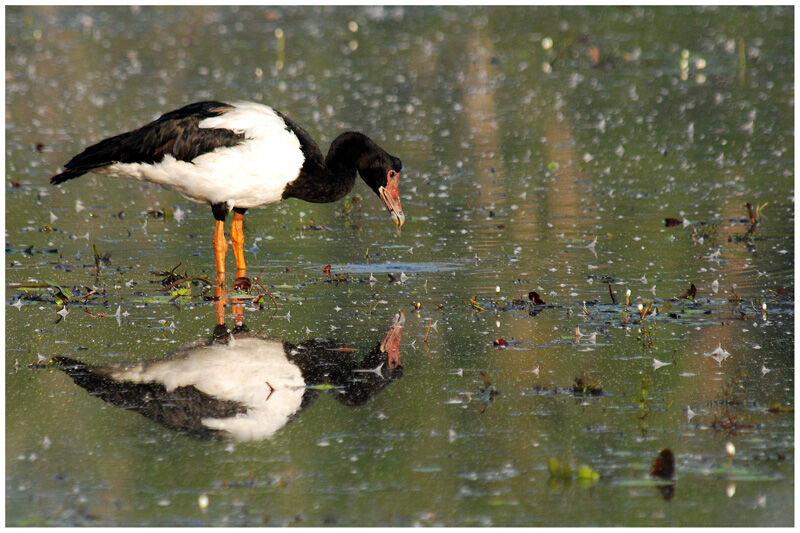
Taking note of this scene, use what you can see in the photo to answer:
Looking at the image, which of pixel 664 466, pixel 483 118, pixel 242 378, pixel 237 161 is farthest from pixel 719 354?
pixel 483 118

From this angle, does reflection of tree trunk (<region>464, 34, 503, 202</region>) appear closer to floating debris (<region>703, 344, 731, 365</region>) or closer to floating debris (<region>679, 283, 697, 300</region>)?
floating debris (<region>679, 283, 697, 300</region>)

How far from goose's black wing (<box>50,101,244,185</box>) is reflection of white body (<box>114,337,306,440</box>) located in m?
2.34

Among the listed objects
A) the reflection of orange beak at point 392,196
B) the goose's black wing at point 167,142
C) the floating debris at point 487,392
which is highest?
the goose's black wing at point 167,142

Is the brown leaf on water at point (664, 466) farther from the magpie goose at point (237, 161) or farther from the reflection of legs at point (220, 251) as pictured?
the reflection of legs at point (220, 251)

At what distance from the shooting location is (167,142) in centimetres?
997

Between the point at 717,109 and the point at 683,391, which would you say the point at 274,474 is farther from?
the point at 717,109

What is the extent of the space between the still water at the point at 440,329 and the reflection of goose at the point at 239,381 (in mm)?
26

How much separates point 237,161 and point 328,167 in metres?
0.82

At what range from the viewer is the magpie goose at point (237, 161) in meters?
9.77

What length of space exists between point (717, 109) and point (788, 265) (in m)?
9.75

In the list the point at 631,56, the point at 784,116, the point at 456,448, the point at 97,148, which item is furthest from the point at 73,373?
the point at 631,56

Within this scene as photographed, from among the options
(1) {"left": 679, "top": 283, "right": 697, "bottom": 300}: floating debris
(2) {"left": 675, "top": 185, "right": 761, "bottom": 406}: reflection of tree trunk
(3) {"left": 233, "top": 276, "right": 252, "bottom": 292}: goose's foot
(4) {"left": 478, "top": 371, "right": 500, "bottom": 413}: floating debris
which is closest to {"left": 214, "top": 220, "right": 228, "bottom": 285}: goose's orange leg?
(3) {"left": 233, "top": 276, "right": 252, "bottom": 292}: goose's foot

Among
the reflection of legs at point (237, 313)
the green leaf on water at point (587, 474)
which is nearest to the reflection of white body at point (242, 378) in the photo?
the reflection of legs at point (237, 313)

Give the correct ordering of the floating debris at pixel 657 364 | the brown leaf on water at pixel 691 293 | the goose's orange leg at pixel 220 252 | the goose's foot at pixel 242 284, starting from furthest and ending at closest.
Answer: the goose's orange leg at pixel 220 252
the goose's foot at pixel 242 284
the brown leaf on water at pixel 691 293
the floating debris at pixel 657 364
